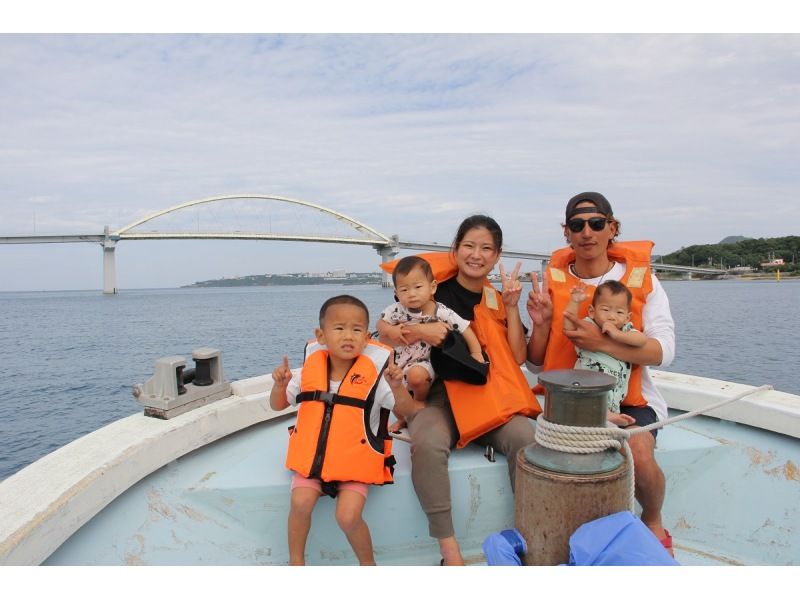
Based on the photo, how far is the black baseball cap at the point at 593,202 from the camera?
2.16m

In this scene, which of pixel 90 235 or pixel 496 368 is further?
pixel 90 235

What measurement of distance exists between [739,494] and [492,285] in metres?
1.30

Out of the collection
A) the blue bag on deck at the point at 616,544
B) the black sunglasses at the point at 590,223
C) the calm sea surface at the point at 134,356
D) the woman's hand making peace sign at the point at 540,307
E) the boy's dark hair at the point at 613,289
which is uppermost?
the black sunglasses at the point at 590,223

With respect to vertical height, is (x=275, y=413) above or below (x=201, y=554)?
above

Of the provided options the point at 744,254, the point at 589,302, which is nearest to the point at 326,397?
the point at 589,302

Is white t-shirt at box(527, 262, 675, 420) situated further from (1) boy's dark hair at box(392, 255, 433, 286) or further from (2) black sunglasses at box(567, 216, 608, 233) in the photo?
(1) boy's dark hair at box(392, 255, 433, 286)

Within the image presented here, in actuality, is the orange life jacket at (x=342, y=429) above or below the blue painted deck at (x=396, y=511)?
above

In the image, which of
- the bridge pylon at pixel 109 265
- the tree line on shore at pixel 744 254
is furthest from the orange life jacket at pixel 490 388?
the tree line on shore at pixel 744 254

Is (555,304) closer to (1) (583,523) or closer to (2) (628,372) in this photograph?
(2) (628,372)

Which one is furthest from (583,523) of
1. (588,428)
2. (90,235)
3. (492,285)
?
(90,235)

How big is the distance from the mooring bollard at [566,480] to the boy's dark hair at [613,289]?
23.6 inches

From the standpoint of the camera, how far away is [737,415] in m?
2.61

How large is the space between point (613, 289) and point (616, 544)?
1.02 meters

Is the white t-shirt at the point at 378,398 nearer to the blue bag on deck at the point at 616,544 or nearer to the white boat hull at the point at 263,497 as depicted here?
the white boat hull at the point at 263,497
